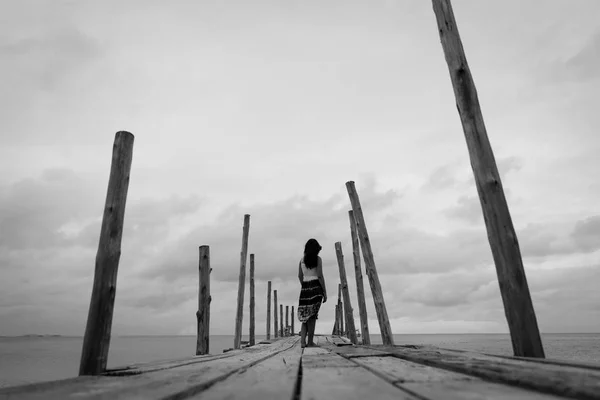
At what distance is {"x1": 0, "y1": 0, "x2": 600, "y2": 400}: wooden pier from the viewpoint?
4.93 feet

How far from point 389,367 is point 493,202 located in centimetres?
147

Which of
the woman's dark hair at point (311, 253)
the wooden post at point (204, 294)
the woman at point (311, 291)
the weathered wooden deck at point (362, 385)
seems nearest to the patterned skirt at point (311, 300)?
the woman at point (311, 291)

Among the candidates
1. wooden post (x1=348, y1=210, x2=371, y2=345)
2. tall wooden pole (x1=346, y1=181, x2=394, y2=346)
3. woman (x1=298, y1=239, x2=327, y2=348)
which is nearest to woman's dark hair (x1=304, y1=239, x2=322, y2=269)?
woman (x1=298, y1=239, x2=327, y2=348)

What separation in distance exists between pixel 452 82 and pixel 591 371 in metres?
2.46

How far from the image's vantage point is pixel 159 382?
6.50 ft

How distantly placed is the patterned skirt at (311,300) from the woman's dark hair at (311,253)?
0.99 feet

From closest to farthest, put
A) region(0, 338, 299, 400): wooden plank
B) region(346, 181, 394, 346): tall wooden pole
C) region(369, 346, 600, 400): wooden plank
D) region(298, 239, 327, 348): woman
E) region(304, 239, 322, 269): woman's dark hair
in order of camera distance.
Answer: region(369, 346, 600, 400): wooden plank, region(0, 338, 299, 400): wooden plank, region(304, 239, 322, 269): woman's dark hair, region(298, 239, 327, 348): woman, region(346, 181, 394, 346): tall wooden pole

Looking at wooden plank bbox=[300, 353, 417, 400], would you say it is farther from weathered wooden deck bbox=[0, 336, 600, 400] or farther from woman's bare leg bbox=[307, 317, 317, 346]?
woman's bare leg bbox=[307, 317, 317, 346]

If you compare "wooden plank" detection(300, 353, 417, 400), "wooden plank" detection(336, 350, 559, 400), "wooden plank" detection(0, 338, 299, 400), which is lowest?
"wooden plank" detection(0, 338, 299, 400)

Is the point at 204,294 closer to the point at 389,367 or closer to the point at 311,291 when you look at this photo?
A: the point at 311,291

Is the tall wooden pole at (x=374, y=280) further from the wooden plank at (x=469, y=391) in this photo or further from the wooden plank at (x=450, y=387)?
the wooden plank at (x=469, y=391)

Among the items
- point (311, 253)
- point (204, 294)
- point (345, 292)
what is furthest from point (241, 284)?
point (311, 253)

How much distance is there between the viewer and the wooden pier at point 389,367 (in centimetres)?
150

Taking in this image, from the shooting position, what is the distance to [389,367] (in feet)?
7.77
